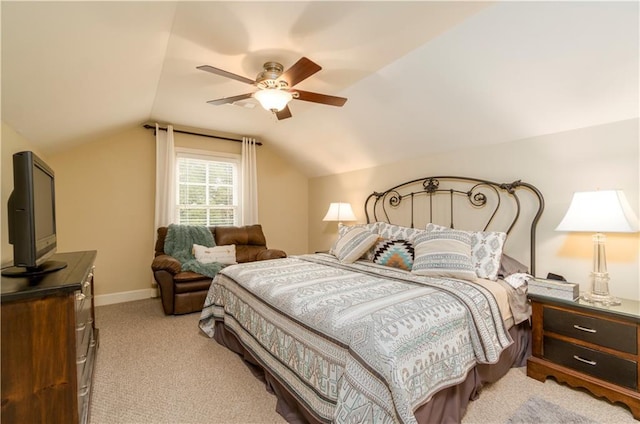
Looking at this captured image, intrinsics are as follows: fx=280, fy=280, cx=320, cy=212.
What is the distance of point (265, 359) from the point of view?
6.36 feet

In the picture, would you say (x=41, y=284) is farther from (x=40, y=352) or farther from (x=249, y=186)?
(x=249, y=186)

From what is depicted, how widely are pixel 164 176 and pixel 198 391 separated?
3148 mm

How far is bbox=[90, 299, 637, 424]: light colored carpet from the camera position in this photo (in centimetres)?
172

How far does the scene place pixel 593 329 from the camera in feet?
6.23

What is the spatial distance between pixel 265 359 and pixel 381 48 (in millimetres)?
2527

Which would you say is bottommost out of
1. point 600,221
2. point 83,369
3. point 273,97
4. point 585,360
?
point 585,360

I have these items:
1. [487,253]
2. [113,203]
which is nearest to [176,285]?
[113,203]

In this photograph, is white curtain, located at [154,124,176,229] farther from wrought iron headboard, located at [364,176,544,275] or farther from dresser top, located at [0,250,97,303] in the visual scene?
wrought iron headboard, located at [364,176,544,275]

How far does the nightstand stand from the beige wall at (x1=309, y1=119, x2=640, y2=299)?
14.7 inches

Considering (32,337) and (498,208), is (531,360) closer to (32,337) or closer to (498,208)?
(498,208)

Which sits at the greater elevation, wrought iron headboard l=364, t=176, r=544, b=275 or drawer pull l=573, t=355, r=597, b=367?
wrought iron headboard l=364, t=176, r=544, b=275

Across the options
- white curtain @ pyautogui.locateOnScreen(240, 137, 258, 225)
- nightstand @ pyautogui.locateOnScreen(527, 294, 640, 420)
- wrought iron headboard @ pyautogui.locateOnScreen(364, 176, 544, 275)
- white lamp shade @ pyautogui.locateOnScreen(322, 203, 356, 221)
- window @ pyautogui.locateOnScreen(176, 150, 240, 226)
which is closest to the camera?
nightstand @ pyautogui.locateOnScreen(527, 294, 640, 420)

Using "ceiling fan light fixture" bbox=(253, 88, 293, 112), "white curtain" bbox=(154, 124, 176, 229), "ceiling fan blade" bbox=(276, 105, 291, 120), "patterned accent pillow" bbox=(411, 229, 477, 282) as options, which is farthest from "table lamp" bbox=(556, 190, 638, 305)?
"white curtain" bbox=(154, 124, 176, 229)

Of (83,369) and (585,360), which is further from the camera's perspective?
(585,360)
